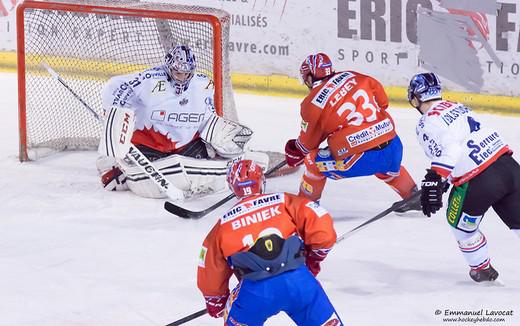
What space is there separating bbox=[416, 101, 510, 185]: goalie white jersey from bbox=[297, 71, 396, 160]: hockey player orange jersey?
109 cm

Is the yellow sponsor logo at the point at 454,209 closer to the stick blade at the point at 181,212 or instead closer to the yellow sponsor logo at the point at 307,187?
the yellow sponsor logo at the point at 307,187

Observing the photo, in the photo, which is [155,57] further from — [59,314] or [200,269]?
[200,269]

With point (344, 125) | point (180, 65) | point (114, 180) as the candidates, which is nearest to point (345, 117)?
point (344, 125)

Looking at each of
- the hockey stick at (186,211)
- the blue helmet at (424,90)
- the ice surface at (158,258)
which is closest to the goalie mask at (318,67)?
the ice surface at (158,258)

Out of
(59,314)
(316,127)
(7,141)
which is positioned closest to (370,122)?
(316,127)

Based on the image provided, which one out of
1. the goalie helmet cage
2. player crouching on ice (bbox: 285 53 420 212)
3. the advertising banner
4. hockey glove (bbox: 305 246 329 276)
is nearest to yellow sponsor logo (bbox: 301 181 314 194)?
player crouching on ice (bbox: 285 53 420 212)

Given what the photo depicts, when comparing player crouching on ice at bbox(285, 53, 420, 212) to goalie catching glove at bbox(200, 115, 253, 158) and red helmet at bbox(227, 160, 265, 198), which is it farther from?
red helmet at bbox(227, 160, 265, 198)

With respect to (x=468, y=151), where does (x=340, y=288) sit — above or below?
below

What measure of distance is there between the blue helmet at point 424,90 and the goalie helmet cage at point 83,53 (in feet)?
7.89

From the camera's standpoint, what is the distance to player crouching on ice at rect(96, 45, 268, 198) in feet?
23.8

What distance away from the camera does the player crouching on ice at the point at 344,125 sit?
6500 millimetres

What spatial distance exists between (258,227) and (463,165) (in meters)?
1.42

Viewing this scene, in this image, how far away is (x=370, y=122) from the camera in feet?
21.4

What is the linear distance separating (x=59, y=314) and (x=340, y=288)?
128cm
